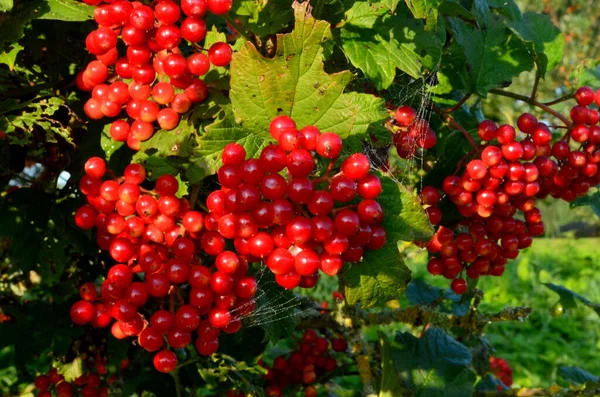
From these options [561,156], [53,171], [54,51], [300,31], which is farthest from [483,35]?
[53,171]

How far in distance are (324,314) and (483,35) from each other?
96 cm

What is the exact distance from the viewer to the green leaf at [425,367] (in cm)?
159

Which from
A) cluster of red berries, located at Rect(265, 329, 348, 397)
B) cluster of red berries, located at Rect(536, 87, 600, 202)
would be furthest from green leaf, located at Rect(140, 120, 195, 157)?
cluster of red berries, located at Rect(265, 329, 348, 397)

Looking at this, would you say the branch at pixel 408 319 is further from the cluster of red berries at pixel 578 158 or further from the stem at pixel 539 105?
the stem at pixel 539 105

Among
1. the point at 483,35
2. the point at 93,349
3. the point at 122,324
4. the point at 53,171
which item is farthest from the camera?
the point at 93,349

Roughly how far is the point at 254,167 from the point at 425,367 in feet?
3.53

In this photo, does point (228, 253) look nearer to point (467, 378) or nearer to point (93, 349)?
point (93, 349)

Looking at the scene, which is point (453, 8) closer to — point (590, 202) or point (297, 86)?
point (297, 86)

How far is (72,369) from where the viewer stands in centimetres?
165

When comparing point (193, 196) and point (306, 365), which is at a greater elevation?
point (193, 196)

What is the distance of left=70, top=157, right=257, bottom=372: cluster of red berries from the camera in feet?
3.11

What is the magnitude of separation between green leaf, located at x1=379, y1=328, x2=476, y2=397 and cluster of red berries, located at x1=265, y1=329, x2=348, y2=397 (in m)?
0.34

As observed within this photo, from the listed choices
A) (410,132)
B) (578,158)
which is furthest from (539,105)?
(410,132)

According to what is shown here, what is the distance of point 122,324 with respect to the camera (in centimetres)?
102
